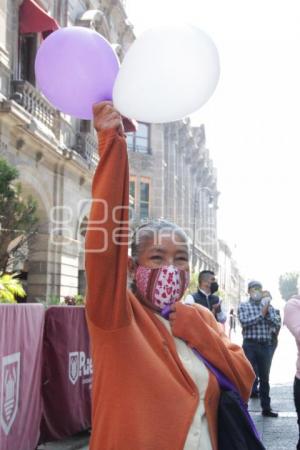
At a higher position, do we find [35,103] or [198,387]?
[35,103]

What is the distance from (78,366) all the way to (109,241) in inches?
237


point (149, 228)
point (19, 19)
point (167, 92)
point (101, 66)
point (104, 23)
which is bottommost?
point (149, 228)

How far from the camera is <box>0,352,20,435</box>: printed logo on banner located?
5656mm

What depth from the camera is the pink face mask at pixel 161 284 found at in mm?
2414

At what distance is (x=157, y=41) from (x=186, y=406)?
1.31 metres

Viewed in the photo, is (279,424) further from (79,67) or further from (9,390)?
(79,67)

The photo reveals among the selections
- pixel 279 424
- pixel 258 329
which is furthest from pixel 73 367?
pixel 258 329

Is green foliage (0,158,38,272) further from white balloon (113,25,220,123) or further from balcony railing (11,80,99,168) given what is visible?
white balloon (113,25,220,123)

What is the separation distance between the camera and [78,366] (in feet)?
25.6

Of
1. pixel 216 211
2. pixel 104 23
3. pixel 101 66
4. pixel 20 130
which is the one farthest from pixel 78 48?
pixel 216 211

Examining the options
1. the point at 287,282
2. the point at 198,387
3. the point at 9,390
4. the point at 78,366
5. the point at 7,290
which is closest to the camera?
the point at 198,387

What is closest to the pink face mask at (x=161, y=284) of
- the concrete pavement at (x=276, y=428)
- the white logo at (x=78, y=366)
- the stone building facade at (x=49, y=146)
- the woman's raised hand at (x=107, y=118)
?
the woman's raised hand at (x=107, y=118)

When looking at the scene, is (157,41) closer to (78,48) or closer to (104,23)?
(78,48)

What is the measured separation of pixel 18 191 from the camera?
11.7 metres
